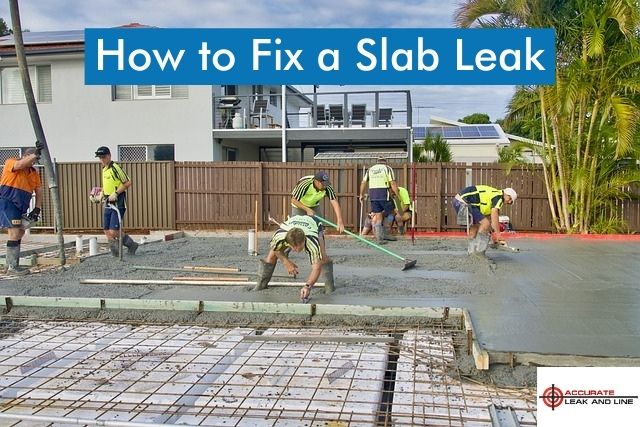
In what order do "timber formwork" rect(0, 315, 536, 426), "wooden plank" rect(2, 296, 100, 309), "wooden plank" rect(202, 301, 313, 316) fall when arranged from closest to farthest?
1. "timber formwork" rect(0, 315, 536, 426)
2. "wooden plank" rect(202, 301, 313, 316)
3. "wooden plank" rect(2, 296, 100, 309)

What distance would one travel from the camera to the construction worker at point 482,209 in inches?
332

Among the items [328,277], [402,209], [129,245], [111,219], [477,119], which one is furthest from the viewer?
[477,119]

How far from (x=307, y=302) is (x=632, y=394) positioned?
4.17m

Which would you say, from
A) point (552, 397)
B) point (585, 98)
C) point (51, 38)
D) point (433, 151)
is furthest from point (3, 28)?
point (552, 397)

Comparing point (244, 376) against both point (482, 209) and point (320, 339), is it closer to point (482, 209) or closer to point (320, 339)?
point (320, 339)

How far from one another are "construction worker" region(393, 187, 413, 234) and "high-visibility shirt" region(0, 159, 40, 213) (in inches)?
253

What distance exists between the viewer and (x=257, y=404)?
153 inches

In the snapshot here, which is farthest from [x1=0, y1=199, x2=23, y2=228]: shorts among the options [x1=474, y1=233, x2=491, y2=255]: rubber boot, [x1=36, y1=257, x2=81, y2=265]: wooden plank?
[x1=474, y1=233, x2=491, y2=255]: rubber boot

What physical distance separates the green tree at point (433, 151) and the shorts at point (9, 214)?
13.3m

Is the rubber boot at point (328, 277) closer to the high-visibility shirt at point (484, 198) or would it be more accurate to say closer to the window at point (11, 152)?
the high-visibility shirt at point (484, 198)

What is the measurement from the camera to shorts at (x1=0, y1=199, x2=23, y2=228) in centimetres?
827

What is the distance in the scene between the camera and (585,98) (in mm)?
12266

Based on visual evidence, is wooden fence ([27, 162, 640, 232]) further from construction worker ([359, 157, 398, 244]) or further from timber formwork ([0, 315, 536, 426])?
timber formwork ([0, 315, 536, 426])

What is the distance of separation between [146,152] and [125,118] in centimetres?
116
